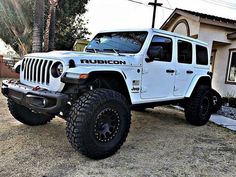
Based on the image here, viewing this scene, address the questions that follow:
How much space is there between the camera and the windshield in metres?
4.37

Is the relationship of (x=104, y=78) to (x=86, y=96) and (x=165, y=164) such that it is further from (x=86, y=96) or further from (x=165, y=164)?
(x=165, y=164)

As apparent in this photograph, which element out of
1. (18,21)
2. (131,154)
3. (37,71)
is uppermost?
(18,21)

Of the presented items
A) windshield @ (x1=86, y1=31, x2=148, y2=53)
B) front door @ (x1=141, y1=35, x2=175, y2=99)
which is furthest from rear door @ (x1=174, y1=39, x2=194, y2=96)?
windshield @ (x1=86, y1=31, x2=148, y2=53)

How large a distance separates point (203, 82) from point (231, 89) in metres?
5.95

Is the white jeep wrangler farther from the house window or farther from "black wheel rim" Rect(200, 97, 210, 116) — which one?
the house window

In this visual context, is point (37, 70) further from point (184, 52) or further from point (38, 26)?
point (38, 26)

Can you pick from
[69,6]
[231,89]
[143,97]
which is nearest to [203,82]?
[143,97]

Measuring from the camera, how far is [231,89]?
1102 centimetres

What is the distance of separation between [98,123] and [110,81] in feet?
2.51

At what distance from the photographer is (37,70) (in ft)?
12.1

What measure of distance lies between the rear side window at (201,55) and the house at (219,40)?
5.06m

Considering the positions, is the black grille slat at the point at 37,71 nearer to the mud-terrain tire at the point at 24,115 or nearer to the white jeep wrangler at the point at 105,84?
the white jeep wrangler at the point at 105,84

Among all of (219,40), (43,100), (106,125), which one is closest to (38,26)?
(43,100)

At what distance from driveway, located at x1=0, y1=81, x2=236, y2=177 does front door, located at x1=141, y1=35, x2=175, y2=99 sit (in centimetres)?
86
